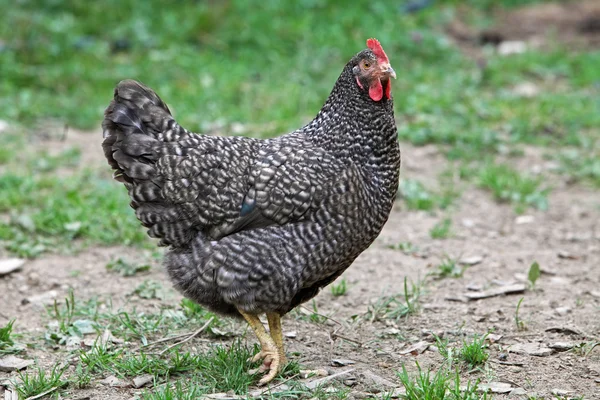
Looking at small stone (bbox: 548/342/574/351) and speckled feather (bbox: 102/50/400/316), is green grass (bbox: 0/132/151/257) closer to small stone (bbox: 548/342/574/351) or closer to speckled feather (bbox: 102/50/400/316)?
speckled feather (bbox: 102/50/400/316)

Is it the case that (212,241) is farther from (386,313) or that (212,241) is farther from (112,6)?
(112,6)

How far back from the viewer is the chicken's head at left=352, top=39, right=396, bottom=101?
4.30 meters

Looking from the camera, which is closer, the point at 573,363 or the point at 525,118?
the point at 573,363

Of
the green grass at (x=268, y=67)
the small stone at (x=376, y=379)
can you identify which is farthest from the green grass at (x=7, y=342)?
the green grass at (x=268, y=67)

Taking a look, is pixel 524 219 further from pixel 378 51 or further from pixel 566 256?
pixel 378 51

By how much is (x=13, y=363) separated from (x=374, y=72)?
2597 mm

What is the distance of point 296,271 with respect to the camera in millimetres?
4090

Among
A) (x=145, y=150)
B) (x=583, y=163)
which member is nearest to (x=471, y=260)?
(x=583, y=163)

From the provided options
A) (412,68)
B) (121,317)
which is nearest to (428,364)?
(121,317)

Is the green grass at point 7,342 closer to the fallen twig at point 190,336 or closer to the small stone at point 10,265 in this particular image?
the fallen twig at point 190,336

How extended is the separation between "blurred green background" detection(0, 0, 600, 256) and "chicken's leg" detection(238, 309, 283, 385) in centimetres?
→ 207

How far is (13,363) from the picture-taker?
4.34 metres

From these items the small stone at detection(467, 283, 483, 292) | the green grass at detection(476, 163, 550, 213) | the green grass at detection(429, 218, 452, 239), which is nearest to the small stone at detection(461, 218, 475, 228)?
the green grass at detection(429, 218, 452, 239)

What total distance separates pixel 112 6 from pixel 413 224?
642 cm
